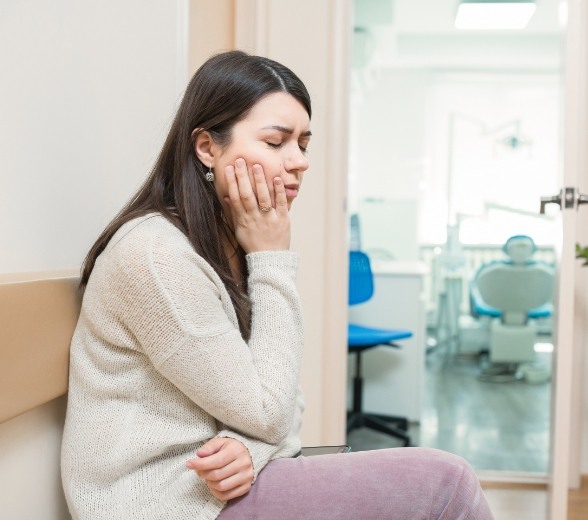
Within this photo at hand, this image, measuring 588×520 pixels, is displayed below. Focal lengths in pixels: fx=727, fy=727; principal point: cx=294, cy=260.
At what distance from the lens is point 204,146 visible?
3.73ft

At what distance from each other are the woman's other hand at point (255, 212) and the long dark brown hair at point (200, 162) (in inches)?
1.5

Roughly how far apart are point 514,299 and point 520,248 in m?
0.40

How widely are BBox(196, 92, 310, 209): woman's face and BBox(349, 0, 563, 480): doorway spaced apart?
4.08m

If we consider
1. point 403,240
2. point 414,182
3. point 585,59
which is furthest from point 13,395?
point 414,182

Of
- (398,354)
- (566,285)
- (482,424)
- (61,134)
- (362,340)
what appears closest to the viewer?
(61,134)

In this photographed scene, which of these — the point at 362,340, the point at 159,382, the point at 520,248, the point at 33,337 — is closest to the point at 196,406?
the point at 159,382

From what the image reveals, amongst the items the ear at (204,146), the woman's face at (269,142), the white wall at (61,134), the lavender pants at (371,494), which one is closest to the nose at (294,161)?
the woman's face at (269,142)

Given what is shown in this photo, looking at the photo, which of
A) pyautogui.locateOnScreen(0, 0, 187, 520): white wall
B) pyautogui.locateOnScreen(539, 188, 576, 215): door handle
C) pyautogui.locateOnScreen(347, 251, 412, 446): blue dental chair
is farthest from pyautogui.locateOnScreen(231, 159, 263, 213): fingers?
pyautogui.locateOnScreen(347, 251, 412, 446): blue dental chair

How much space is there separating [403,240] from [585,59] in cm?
296

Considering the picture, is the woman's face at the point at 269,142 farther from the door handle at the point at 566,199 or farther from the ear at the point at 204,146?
the door handle at the point at 566,199

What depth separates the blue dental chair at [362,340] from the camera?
10.4 ft

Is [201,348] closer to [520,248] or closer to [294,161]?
[294,161]

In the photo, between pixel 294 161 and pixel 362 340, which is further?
pixel 362 340

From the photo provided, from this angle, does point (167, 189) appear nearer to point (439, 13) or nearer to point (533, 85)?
point (439, 13)
